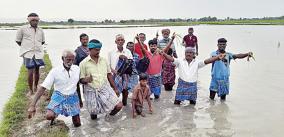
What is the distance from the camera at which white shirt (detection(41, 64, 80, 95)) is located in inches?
216

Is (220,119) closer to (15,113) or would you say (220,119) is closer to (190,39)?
(15,113)

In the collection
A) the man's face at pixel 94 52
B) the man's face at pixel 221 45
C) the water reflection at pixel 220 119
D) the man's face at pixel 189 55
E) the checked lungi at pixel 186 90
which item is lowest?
the water reflection at pixel 220 119

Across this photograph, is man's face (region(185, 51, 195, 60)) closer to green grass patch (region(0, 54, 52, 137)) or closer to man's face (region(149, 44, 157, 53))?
man's face (region(149, 44, 157, 53))

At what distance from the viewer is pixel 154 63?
7426 millimetres

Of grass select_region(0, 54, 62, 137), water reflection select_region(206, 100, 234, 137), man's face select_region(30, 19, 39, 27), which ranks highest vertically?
man's face select_region(30, 19, 39, 27)

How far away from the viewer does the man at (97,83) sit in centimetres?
593

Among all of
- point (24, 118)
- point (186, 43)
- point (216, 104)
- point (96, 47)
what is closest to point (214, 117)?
point (216, 104)

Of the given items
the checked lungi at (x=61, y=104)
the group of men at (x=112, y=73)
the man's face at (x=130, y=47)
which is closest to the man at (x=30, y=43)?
the group of men at (x=112, y=73)

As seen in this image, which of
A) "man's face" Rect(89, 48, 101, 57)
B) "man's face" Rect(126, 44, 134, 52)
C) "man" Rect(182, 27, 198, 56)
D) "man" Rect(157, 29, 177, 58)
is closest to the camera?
"man's face" Rect(89, 48, 101, 57)

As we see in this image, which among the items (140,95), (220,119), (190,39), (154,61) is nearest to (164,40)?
(154,61)

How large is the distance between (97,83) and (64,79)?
2.20ft

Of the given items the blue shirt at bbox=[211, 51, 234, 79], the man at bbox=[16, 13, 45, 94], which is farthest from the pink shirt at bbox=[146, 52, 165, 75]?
the man at bbox=[16, 13, 45, 94]

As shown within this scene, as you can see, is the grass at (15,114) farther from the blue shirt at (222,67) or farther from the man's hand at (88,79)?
the blue shirt at (222,67)

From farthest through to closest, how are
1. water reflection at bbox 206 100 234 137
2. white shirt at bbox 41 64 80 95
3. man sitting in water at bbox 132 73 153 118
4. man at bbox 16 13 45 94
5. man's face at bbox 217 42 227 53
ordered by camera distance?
man at bbox 16 13 45 94 → man's face at bbox 217 42 227 53 → man sitting in water at bbox 132 73 153 118 → water reflection at bbox 206 100 234 137 → white shirt at bbox 41 64 80 95
